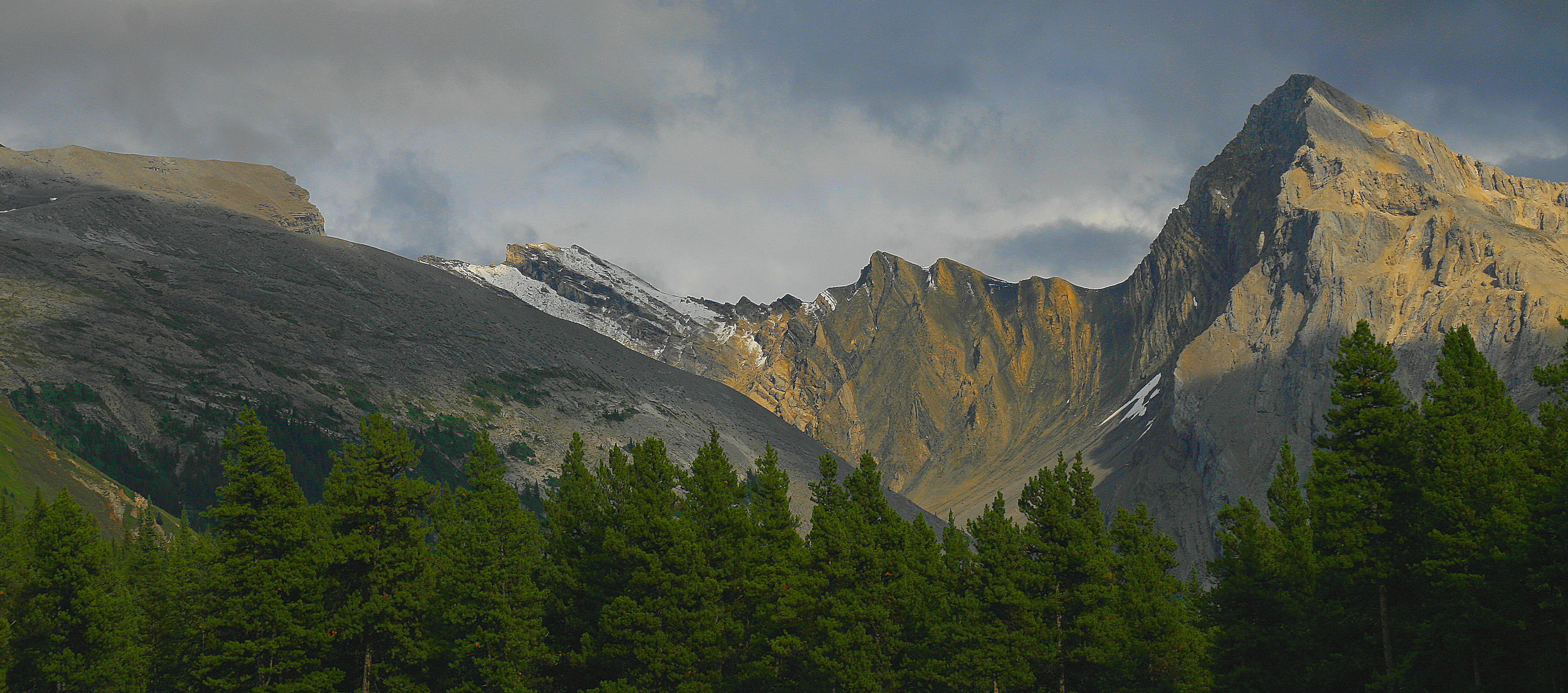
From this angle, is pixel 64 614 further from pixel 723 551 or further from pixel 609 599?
pixel 723 551

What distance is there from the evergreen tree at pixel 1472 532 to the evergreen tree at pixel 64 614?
57.8 m

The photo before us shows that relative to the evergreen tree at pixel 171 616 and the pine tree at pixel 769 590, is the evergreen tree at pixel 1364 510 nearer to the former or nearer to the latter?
the pine tree at pixel 769 590

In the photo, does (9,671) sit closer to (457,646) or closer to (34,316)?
(457,646)

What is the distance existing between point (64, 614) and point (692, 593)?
99.6ft

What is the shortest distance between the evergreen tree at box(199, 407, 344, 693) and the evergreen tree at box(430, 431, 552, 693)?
5245 mm

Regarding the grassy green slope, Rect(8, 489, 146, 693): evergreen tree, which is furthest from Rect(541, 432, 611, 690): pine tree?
the grassy green slope

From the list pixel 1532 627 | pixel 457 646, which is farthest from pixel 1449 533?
pixel 457 646

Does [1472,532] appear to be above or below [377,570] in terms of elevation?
above

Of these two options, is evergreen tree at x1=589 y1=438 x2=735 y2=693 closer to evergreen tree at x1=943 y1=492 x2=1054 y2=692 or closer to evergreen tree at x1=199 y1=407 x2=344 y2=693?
evergreen tree at x1=943 y1=492 x2=1054 y2=692

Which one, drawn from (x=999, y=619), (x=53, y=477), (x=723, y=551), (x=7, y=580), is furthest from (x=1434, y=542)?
(x=53, y=477)

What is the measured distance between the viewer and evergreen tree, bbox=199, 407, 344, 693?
48000 mm

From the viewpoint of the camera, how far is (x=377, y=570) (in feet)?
167

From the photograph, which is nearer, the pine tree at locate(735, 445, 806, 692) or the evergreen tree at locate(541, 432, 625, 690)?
the pine tree at locate(735, 445, 806, 692)

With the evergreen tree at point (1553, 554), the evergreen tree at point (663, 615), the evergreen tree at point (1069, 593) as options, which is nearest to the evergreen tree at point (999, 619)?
the evergreen tree at point (1069, 593)
